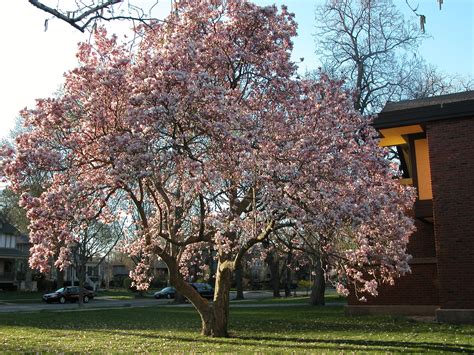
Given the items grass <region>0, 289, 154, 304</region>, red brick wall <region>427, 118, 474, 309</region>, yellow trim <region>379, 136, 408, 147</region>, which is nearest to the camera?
red brick wall <region>427, 118, 474, 309</region>

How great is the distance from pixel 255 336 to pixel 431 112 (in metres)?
8.91

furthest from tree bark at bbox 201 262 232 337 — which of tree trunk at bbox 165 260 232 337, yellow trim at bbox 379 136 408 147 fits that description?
yellow trim at bbox 379 136 408 147

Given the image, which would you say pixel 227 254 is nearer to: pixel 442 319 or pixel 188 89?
pixel 188 89

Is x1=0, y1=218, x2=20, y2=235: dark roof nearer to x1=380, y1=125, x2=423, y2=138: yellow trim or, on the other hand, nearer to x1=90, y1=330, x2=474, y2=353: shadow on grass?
x1=90, y1=330, x2=474, y2=353: shadow on grass

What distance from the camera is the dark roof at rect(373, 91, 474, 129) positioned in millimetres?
16000

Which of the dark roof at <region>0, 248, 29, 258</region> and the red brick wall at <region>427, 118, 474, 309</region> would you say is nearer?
the red brick wall at <region>427, 118, 474, 309</region>

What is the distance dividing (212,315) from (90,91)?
6.58m

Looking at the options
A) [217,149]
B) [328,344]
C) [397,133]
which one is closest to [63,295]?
[397,133]

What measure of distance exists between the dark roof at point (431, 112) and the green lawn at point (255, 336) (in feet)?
20.9

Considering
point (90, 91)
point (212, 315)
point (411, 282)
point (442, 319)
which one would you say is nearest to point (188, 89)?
point (90, 91)

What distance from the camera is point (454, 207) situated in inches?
625

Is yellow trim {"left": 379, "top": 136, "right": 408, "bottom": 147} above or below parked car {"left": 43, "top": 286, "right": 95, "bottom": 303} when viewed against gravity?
above

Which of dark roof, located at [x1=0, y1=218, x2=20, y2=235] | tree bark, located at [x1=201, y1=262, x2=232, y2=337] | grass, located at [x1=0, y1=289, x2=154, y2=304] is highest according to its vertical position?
dark roof, located at [x1=0, y1=218, x2=20, y2=235]

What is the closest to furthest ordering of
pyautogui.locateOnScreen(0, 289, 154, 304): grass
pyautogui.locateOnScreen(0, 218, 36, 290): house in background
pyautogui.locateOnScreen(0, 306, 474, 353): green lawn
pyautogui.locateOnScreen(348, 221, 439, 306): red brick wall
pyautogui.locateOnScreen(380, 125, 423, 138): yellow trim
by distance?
pyautogui.locateOnScreen(0, 306, 474, 353): green lawn < pyautogui.locateOnScreen(380, 125, 423, 138): yellow trim < pyautogui.locateOnScreen(348, 221, 439, 306): red brick wall < pyautogui.locateOnScreen(0, 289, 154, 304): grass < pyautogui.locateOnScreen(0, 218, 36, 290): house in background
